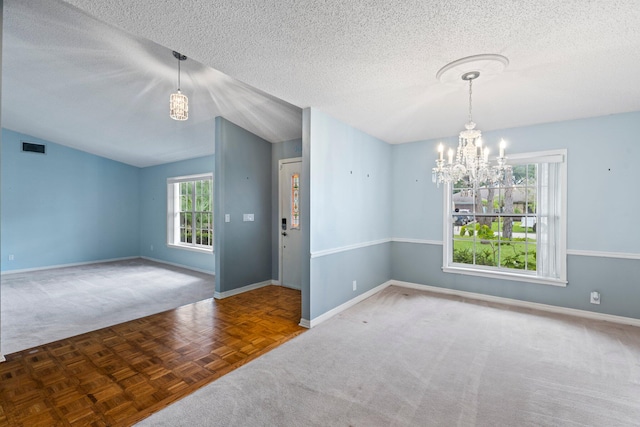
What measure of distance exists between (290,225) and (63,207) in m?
5.71

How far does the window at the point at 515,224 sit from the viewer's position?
3617 mm

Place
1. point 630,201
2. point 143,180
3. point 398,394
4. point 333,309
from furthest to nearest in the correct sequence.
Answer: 1. point 143,180
2. point 333,309
3. point 630,201
4. point 398,394

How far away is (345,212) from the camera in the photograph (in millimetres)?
3748

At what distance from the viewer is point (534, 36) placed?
1868mm

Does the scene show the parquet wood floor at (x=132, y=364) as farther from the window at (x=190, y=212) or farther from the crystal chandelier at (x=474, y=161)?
the window at (x=190, y=212)

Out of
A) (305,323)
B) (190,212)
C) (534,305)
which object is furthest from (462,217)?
(190,212)

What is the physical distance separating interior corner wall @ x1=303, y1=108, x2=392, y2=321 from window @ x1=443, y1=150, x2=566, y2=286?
1.03 m

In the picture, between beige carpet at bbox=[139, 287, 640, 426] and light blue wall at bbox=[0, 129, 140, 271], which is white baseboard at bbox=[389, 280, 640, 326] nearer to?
beige carpet at bbox=[139, 287, 640, 426]

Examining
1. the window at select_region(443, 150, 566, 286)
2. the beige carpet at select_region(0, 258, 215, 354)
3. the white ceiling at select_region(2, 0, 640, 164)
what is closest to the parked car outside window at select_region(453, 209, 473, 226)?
the window at select_region(443, 150, 566, 286)

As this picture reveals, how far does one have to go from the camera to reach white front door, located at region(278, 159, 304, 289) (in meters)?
4.75

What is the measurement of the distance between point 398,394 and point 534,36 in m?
2.62

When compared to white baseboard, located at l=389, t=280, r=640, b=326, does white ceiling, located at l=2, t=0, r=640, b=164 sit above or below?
above

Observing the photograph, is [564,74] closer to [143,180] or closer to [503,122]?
[503,122]

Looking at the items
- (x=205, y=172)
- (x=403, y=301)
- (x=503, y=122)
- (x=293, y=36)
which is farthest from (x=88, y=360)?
(x=503, y=122)
